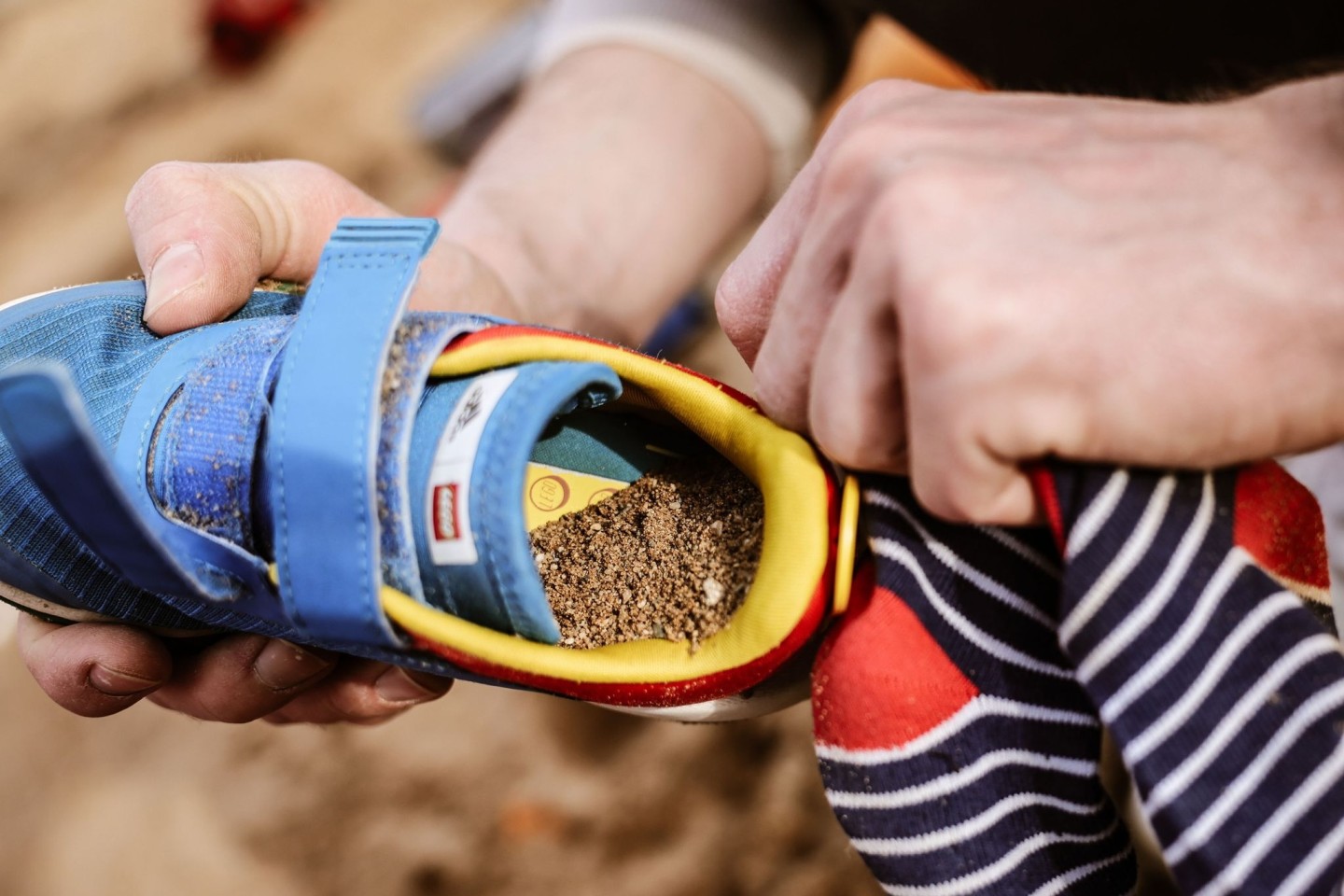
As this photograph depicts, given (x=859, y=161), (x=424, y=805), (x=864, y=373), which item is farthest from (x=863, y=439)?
(x=424, y=805)

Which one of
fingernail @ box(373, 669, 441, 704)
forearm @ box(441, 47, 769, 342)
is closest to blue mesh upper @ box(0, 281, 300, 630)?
fingernail @ box(373, 669, 441, 704)

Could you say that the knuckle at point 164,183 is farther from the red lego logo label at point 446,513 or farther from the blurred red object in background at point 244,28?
the blurred red object in background at point 244,28

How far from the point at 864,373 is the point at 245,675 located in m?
0.54

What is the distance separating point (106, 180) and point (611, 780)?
149 cm

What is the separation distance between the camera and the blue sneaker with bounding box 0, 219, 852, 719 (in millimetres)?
505

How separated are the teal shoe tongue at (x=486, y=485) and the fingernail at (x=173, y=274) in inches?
8.9

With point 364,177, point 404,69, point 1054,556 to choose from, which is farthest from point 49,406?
point 404,69

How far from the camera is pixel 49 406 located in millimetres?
438

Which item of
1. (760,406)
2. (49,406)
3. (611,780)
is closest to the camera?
(49,406)

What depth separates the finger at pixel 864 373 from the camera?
17.2 inches

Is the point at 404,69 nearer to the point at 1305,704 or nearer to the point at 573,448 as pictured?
the point at 573,448

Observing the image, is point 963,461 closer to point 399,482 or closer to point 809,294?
point 809,294

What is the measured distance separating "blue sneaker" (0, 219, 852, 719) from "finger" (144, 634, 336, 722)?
105 millimetres

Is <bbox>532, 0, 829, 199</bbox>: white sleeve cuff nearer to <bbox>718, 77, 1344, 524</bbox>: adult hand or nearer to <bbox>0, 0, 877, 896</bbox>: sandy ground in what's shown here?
<bbox>0, 0, 877, 896</bbox>: sandy ground
